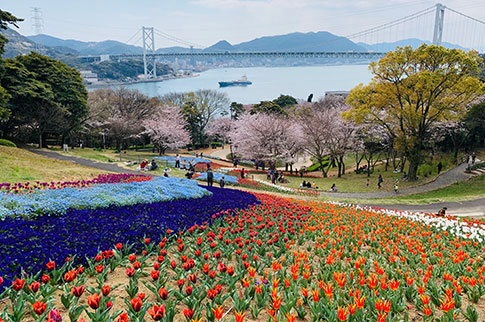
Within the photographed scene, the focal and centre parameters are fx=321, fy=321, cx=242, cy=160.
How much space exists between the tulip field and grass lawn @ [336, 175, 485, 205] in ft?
29.6

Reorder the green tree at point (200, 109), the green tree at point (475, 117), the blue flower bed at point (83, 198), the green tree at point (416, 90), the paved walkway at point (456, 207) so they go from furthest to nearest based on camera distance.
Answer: the green tree at point (200, 109) → the green tree at point (475, 117) → the green tree at point (416, 90) → the paved walkway at point (456, 207) → the blue flower bed at point (83, 198)

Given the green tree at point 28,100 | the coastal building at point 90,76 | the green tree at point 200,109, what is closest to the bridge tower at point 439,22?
the green tree at point 200,109

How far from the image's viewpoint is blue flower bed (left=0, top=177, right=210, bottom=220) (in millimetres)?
7184

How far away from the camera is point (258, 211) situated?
10.0 m

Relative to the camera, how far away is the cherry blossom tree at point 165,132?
4297 cm

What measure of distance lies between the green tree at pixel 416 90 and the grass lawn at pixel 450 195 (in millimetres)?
3503

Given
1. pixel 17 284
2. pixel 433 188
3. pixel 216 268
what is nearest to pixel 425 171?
pixel 433 188

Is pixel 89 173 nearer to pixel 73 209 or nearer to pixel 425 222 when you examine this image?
pixel 73 209

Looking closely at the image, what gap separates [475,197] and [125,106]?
4784 cm

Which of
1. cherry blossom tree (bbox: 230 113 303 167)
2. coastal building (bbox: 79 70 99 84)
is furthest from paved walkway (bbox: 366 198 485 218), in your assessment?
coastal building (bbox: 79 70 99 84)

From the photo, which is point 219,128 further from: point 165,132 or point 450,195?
point 450,195

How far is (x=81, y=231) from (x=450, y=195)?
71.1 ft

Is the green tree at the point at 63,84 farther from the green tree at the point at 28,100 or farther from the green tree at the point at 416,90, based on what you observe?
the green tree at the point at 416,90

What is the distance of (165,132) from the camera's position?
141 ft
